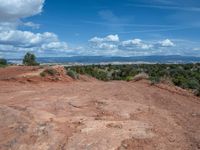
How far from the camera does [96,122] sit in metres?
10.3

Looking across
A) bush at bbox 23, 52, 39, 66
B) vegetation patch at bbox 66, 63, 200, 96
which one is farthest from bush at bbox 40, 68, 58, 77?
bush at bbox 23, 52, 39, 66

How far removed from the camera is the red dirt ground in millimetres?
8789

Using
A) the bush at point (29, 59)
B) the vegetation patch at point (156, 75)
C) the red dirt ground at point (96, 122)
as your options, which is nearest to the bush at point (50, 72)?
the vegetation patch at point (156, 75)

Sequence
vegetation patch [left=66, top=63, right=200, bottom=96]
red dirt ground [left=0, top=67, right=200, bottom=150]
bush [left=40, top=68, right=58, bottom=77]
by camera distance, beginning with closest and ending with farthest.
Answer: red dirt ground [left=0, top=67, right=200, bottom=150]
bush [left=40, top=68, right=58, bottom=77]
vegetation patch [left=66, top=63, right=200, bottom=96]

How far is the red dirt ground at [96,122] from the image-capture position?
879 centimetres

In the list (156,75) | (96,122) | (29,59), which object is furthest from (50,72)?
(29,59)

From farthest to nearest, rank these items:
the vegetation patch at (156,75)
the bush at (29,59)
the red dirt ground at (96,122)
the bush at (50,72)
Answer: the bush at (29,59) < the vegetation patch at (156,75) < the bush at (50,72) < the red dirt ground at (96,122)

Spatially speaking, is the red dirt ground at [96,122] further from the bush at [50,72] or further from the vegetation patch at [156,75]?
the vegetation patch at [156,75]

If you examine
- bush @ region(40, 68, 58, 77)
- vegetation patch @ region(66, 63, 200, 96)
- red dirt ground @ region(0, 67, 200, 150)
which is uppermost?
bush @ region(40, 68, 58, 77)

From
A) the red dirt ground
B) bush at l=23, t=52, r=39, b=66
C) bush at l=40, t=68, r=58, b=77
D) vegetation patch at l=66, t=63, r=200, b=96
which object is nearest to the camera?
the red dirt ground

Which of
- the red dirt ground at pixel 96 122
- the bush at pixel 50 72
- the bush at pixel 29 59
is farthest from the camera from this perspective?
the bush at pixel 29 59

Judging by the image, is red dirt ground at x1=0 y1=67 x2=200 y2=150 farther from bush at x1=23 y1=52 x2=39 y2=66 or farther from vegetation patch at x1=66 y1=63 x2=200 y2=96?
bush at x1=23 y1=52 x2=39 y2=66

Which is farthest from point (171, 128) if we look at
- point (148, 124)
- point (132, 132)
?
point (132, 132)

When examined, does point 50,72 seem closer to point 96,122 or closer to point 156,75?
point 96,122
